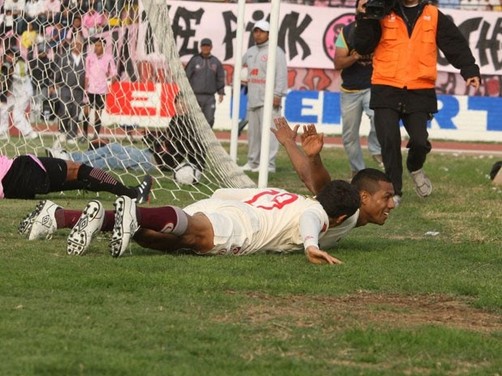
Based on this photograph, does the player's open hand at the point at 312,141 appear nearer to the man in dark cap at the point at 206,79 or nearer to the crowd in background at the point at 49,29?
the crowd in background at the point at 49,29

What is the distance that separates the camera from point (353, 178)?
28.9 ft

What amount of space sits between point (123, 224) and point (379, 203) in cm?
183

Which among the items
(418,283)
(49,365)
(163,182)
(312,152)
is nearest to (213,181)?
(163,182)

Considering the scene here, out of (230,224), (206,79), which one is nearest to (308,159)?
(230,224)

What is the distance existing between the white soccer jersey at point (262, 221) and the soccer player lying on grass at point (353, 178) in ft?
1.26

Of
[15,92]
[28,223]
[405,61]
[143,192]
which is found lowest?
[143,192]

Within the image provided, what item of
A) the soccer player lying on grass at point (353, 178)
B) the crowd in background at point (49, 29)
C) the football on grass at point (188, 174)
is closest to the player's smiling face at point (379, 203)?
the soccer player lying on grass at point (353, 178)

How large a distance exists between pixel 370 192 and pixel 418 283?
1.13m

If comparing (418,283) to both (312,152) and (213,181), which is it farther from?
(213,181)

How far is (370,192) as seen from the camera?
27.8 ft

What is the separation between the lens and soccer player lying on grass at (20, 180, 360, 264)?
7.73 m

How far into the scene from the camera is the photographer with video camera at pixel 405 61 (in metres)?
11.5

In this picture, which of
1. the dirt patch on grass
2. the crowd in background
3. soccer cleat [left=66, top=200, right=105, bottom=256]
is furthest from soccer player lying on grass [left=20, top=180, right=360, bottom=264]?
the crowd in background

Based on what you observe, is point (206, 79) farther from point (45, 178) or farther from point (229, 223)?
point (229, 223)
